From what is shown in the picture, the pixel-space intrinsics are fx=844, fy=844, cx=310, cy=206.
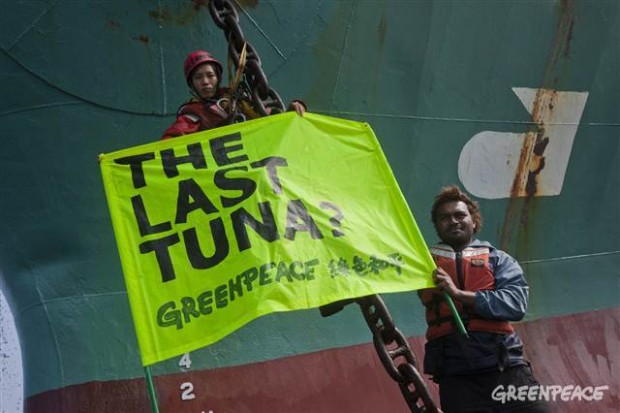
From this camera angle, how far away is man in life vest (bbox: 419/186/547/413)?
3.47m

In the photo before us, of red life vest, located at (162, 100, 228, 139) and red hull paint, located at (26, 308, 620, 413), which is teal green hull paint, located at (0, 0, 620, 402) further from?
red life vest, located at (162, 100, 228, 139)

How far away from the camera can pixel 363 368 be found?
5.58m

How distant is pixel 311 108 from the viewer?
5.84 metres

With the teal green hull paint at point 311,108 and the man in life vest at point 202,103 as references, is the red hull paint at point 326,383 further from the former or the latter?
the man in life vest at point 202,103

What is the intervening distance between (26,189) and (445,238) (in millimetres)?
2563

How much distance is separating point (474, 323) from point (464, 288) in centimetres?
15

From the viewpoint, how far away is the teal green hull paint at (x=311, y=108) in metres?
4.91

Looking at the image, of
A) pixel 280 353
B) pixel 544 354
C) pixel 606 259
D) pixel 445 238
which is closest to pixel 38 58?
pixel 280 353

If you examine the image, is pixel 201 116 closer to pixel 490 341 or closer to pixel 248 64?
pixel 248 64

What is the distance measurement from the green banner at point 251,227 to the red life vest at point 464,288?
245mm

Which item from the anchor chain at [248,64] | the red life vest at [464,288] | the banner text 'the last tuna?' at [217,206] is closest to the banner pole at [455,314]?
the red life vest at [464,288]

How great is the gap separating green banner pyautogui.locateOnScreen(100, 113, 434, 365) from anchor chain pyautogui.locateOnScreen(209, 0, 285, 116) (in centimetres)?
25

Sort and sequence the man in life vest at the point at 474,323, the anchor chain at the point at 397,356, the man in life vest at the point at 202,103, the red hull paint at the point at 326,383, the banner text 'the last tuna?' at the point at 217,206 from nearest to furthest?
the banner text 'the last tuna?' at the point at 217,206 < the anchor chain at the point at 397,356 < the man in life vest at the point at 474,323 < the man in life vest at the point at 202,103 < the red hull paint at the point at 326,383

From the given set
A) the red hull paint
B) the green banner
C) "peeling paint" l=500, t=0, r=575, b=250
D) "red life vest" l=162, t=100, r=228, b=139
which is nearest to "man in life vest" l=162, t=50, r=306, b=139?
"red life vest" l=162, t=100, r=228, b=139
